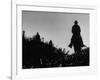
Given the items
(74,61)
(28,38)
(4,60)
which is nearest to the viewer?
(4,60)

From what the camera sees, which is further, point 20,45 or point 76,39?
point 76,39

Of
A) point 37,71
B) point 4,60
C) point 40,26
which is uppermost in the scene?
point 40,26

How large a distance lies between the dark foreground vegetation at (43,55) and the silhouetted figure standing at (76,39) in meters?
0.08

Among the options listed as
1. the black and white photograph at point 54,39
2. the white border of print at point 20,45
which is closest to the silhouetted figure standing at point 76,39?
the black and white photograph at point 54,39

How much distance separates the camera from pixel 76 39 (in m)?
2.13

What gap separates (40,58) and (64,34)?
38 cm

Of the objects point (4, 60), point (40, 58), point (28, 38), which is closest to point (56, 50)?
point (40, 58)

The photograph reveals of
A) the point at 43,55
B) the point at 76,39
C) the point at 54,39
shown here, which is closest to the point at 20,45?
the point at 43,55

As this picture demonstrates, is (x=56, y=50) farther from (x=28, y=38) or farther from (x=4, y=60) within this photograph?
(x=4, y=60)

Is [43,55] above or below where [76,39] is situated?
below

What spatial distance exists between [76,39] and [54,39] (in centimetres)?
26

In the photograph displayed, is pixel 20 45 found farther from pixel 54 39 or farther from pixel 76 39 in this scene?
pixel 76 39

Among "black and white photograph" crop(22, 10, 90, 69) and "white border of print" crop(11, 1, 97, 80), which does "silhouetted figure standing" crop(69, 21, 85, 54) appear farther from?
"white border of print" crop(11, 1, 97, 80)
